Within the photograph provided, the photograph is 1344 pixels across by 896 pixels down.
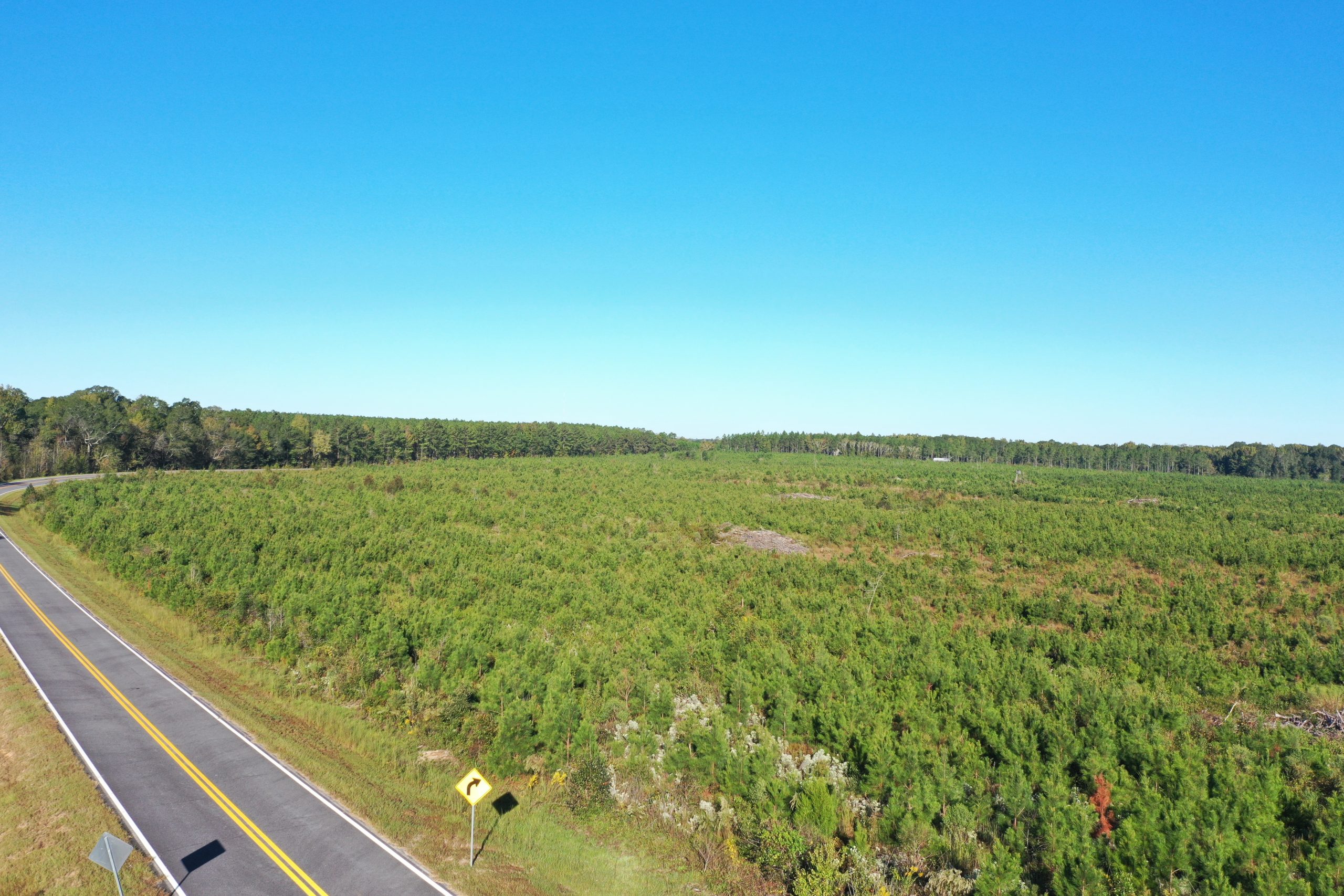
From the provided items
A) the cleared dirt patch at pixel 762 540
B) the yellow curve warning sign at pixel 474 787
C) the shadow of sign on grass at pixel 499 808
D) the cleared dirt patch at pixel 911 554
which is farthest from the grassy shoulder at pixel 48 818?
the cleared dirt patch at pixel 911 554

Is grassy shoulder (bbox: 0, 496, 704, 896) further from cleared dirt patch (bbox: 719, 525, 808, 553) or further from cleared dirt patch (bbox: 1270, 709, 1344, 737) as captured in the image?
cleared dirt patch (bbox: 719, 525, 808, 553)

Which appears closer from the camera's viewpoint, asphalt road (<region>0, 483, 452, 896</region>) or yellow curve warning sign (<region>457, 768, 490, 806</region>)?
asphalt road (<region>0, 483, 452, 896</region>)

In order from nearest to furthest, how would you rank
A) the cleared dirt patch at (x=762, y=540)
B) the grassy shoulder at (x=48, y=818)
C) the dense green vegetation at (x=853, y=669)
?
the grassy shoulder at (x=48, y=818)
the dense green vegetation at (x=853, y=669)
the cleared dirt patch at (x=762, y=540)

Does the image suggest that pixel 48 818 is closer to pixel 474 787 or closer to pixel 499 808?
pixel 474 787

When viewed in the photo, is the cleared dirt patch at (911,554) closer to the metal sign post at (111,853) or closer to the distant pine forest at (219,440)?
the metal sign post at (111,853)

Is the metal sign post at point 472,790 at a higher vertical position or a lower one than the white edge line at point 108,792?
higher

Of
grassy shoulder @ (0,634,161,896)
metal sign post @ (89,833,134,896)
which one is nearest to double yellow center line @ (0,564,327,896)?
grassy shoulder @ (0,634,161,896)
